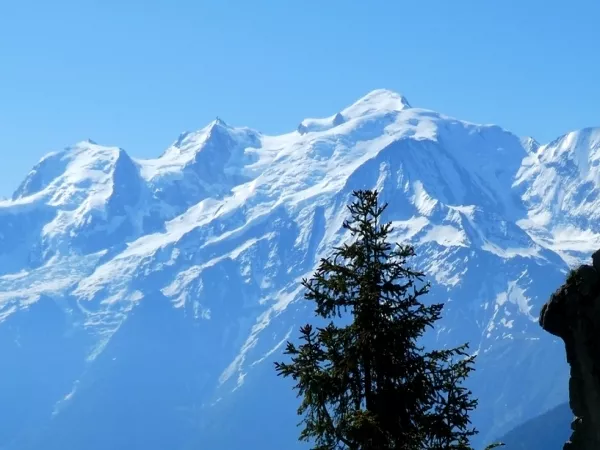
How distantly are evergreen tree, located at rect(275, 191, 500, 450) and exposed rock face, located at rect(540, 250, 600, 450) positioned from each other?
6.44 ft

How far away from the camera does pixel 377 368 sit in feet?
76.3

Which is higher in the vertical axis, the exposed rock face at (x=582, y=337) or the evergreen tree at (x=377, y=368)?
the evergreen tree at (x=377, y=368)

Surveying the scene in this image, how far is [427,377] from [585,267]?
12.5 feet

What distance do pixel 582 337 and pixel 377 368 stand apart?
4.08 meters

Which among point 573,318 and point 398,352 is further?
point 398,352

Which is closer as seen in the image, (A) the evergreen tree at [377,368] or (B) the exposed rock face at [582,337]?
(B) the exposed rock face at [582,337]

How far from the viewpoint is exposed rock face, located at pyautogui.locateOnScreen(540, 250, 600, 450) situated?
69.5 feet

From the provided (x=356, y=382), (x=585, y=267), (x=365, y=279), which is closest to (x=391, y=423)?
(x=356, y=382)

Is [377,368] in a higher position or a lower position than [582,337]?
higher

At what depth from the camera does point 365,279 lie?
2356cm

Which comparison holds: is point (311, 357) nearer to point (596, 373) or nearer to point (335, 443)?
point (335, 443)

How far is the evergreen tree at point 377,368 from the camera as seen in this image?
22.5 metres

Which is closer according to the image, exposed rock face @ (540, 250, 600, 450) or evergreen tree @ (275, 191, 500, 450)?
exposed rock face @ (540, 250, 600, 450)

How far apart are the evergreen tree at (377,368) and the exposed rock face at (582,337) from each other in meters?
1.96
